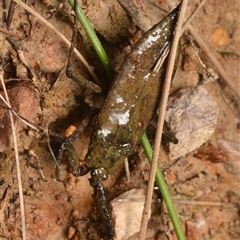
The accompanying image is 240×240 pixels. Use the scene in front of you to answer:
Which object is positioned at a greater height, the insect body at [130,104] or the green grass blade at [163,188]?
the insect body at [130,104]

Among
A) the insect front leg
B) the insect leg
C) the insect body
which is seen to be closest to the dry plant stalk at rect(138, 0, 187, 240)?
the insect body

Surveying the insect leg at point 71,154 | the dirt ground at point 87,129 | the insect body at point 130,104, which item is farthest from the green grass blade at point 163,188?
the insect leg at point 71,154

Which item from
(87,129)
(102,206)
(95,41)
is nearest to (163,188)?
(102,206)

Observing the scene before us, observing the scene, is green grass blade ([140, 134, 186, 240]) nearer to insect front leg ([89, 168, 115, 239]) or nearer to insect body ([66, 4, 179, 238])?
insect body ([66, 4, 179, 238])

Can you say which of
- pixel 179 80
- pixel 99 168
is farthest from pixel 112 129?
pixel 179 80

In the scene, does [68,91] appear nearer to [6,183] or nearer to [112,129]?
[112,129]

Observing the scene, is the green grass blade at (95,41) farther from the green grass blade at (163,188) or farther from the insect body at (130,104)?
the green grass blade at (163,188)

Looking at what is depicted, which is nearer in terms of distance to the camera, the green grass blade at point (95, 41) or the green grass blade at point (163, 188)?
the green grass blade at point (95, 41)
